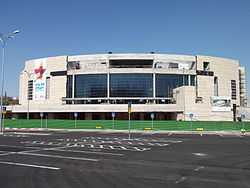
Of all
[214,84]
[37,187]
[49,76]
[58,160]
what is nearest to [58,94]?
[49,76]

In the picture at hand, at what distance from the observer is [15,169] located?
46.5 ft

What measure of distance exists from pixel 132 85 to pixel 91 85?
460 inches

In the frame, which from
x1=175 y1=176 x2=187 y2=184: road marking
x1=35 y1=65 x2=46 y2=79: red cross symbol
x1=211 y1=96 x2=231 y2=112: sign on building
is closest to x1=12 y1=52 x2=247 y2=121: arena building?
x1=35 y1=65 x2=46 y2=79: red cross symbol

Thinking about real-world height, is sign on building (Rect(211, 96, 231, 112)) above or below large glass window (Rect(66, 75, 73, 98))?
below

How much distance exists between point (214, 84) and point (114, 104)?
34.3 meters

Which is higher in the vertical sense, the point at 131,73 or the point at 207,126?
the point at 131,73

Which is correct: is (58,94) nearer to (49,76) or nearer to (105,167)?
(49,76)

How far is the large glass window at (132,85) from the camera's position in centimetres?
10075

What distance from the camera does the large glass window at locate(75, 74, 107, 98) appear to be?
→ 10238 cm

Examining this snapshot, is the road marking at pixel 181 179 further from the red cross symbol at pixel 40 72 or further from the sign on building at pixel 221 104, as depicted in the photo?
the red cross symbol at pixel 40 72

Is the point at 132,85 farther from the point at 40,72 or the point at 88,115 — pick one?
the point at 40,72

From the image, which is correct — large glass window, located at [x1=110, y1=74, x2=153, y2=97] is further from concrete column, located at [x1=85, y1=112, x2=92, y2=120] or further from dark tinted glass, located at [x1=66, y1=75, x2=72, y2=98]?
dark tinted glass, located at [x1=66, y1=75, x2=72, y2=98]

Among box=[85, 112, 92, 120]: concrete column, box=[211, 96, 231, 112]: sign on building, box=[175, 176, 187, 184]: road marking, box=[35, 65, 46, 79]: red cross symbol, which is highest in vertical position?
box=[35, 65, 46, 79]: red cross symbol

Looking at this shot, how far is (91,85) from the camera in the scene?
10338 cm
